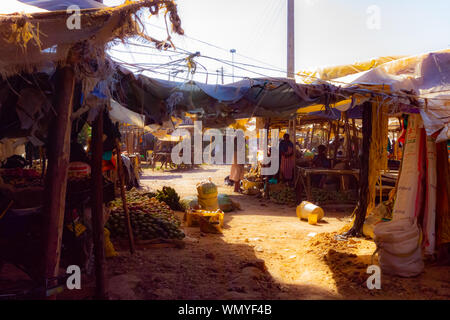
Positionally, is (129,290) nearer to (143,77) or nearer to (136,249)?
(136,249)

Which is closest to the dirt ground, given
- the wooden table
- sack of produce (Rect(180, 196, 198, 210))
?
sack of produce (Rect(180, 196, 198, 210))

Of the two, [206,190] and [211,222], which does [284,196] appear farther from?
[211,222]

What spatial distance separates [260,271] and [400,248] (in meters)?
2.07

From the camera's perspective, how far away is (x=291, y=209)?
10.4 meters

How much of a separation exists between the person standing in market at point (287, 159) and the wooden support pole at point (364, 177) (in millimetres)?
4917

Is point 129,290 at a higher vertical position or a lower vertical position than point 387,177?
lower

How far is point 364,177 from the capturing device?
22.0 feet

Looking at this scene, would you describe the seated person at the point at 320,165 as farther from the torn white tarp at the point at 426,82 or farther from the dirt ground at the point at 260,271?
the torn white tarp at the point at 426,82

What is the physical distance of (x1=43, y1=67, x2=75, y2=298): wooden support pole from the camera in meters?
3.03

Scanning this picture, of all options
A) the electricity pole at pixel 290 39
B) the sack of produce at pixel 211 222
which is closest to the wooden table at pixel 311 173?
the sack of produce at pixel 211 222

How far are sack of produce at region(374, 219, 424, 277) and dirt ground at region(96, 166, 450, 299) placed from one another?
0.49 feet

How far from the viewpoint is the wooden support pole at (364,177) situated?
661cm
